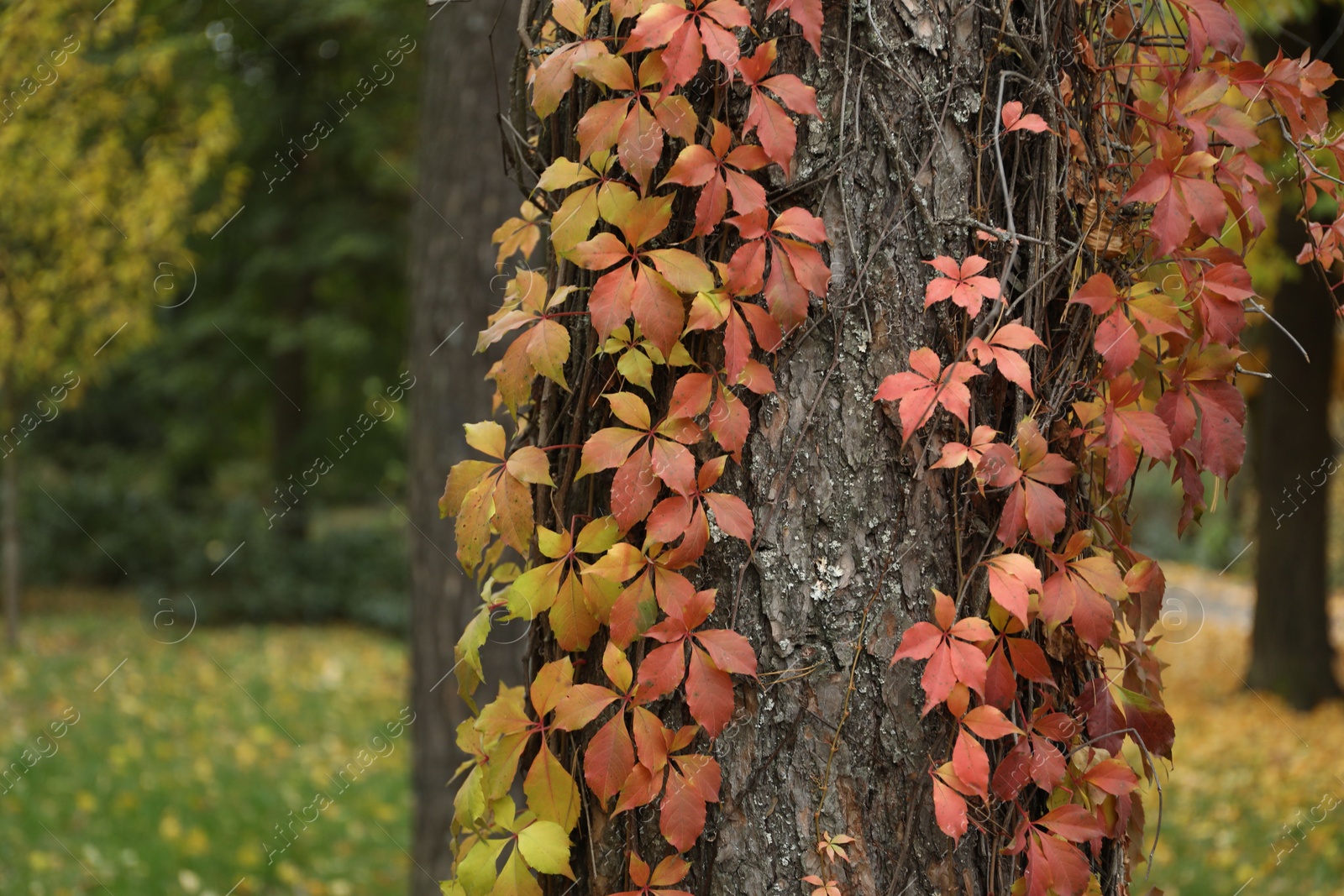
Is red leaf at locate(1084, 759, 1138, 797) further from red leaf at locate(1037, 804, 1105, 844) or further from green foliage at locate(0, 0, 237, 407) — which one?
green foliage at locate(0, 0, 237, 407)

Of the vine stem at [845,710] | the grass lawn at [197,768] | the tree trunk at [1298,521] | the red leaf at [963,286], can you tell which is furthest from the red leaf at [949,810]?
the tree trunk at [1298,521]

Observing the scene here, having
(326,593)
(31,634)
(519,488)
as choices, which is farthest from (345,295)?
(519,488)

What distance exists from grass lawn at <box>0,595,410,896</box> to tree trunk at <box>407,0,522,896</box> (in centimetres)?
52

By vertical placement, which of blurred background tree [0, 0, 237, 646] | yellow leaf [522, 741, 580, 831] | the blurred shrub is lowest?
the blurred shrub

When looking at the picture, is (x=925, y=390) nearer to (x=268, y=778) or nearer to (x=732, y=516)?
(x=732, y=516)

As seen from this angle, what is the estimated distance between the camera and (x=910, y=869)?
1.15 metres

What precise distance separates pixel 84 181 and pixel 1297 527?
1013 cm

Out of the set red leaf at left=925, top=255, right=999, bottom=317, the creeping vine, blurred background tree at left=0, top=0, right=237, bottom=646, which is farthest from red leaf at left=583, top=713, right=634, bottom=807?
blurred background tree at left=0, top=0, right=237, bottom=646

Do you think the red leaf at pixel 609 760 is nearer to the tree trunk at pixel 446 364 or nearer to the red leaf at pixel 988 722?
the red leaf at pixel 988 722

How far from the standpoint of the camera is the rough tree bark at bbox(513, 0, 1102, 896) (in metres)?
1.14

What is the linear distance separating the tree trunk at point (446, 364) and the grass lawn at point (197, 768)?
0.52m

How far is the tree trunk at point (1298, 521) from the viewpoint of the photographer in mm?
7461

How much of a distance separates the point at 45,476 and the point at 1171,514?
799 inches

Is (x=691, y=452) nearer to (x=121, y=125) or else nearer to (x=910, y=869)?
(x=910, y=869)
